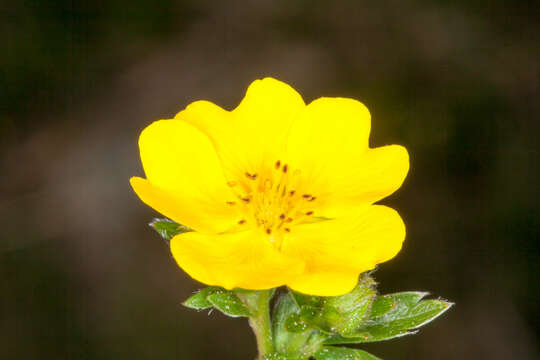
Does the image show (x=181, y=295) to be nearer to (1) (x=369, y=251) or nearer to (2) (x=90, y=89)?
(2) (x=90, y=89)

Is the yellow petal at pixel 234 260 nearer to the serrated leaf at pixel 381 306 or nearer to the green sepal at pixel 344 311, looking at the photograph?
the green sepal at pixel 344 311

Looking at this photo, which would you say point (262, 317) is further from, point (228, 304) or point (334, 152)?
point (334, 152)

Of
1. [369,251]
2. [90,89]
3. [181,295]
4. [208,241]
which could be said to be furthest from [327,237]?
[90,89]

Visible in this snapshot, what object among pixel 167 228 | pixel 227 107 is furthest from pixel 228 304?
pixel 227 107

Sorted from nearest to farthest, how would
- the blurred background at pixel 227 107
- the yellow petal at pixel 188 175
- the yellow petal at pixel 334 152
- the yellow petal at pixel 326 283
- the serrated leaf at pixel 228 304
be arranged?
the yellow petal at pixel 326 283 < the serrated leaf at pixel 228 304 < the yellow petal at pixel 188 175 < the yellow petal at pixel 334 152 < the blurred background at pixel 227 107

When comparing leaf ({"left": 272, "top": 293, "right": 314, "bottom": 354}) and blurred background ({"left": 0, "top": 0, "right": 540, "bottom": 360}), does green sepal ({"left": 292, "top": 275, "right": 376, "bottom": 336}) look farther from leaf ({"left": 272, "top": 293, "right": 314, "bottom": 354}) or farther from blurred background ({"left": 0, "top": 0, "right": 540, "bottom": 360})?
blurred background ({"left": 0, "top": 0, "right": 540, "bottom": 360})

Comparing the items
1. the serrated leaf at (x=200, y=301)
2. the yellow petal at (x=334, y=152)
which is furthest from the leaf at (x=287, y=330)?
the yellow petal at (x=334, y=152)
